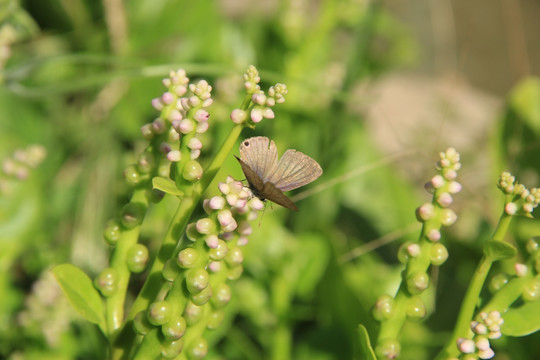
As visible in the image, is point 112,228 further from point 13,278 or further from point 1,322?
point 13,278

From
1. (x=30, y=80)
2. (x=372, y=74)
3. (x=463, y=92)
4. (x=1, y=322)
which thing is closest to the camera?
(x=1, y=322)

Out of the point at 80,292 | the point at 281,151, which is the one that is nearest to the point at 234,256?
the point at 80,292

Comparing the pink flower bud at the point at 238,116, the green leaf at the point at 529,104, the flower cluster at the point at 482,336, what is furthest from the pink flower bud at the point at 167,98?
the green leaf at the point at 529,104

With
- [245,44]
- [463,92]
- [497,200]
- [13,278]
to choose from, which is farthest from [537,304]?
[463,92]

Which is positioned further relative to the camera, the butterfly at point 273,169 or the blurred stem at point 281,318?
the blurred stem at point 281,318

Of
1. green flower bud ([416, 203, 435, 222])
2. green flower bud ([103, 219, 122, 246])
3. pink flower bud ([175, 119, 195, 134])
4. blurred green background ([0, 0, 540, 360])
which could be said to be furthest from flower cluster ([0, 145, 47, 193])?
green flower bud ([416, 203, 435, 222])

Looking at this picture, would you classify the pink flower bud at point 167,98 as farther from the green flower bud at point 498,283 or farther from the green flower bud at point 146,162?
the green flower bud at point 498,283
